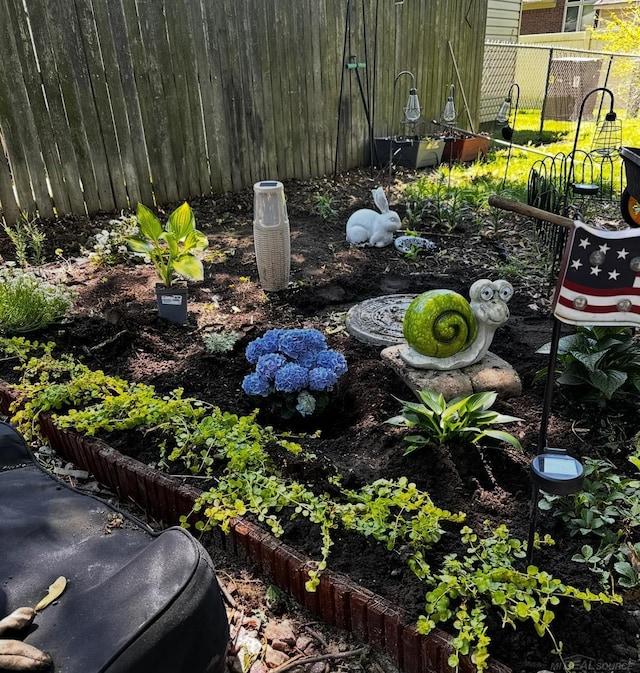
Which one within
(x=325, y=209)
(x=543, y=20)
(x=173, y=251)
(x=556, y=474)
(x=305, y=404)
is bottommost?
(x=325, y=209)

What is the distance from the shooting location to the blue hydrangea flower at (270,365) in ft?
8.84

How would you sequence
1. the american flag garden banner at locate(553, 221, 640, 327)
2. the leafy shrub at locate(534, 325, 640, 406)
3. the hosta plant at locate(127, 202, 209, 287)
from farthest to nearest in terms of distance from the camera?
the hosta plant at locate(127, 202, 209, 287) < the leafy shrub at locate(534, 325, 640, 406) < the american flag garden banner at locate(553, 221, 640, 327)

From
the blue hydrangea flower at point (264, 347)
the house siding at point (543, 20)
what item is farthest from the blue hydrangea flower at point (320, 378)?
the house siding at point (543, 20)

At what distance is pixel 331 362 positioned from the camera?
9.11 ft

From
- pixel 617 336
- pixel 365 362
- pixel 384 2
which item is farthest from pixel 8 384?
pixel 384 2

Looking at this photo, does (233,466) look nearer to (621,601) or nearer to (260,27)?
(621,601)

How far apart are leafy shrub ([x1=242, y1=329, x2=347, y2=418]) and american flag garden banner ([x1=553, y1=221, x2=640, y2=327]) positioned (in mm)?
1377

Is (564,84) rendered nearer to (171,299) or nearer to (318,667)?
(171,299)

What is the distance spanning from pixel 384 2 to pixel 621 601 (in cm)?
846

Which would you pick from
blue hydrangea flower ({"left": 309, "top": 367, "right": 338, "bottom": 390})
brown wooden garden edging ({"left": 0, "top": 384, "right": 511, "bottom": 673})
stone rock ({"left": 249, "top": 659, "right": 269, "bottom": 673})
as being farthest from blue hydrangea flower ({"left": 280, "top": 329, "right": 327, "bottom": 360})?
stone rock ({"left": 249, "top": 659, "right": 269, "bottom": 673})

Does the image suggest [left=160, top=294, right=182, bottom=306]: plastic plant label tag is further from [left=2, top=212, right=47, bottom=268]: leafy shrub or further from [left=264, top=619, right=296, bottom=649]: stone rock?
[left=264, top=619, right=296, bottom=649]: stone rock

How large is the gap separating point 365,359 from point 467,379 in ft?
2.27

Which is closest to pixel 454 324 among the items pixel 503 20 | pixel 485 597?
pixel 485 597

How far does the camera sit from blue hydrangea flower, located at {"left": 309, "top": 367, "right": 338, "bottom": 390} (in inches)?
106
